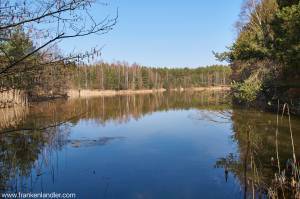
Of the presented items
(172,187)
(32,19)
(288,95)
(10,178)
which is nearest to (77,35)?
(32,19)

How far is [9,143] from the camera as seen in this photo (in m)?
14.4

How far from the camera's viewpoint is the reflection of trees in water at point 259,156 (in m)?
8.12

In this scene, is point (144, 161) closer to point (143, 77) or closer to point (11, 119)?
point (11, 119)

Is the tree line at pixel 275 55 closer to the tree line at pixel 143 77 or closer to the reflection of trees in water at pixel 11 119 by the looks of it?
the reflection of trees in water at pixel 11 119

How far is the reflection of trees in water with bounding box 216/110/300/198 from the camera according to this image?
812 cm

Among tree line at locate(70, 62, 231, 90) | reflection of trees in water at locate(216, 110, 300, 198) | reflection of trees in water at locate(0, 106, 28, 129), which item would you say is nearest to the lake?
reflection of trees in water at locate(216, 110, 300, 198)

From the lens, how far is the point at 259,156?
11.3 metres

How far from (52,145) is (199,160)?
5.90 metres

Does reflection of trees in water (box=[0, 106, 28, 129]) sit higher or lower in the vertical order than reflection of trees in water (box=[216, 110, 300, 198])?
higher

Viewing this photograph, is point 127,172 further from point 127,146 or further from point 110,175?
point 127,146

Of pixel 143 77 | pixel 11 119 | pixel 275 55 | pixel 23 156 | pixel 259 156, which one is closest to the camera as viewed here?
pixel 259 156

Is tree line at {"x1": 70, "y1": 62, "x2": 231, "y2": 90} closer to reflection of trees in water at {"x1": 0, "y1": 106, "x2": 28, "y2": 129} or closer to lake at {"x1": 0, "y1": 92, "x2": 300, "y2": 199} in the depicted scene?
reflection of trees in water at {"x1": 0, "y1": 106, "x2": 28, "y2": 129}

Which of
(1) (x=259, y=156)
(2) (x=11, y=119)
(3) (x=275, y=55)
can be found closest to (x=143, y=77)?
(2) (x=11, y=119)

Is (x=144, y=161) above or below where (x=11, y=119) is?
below
